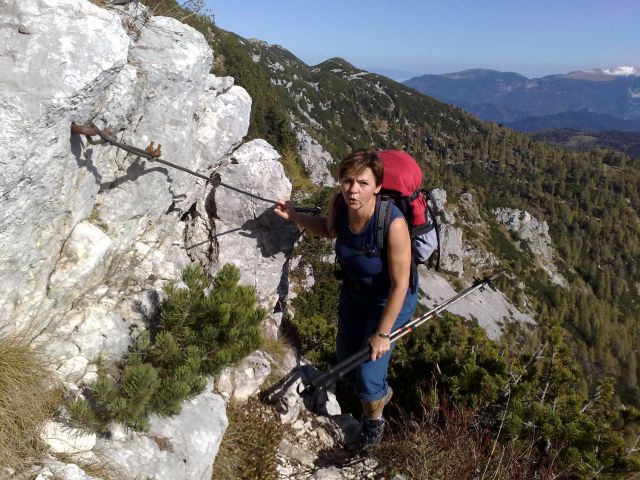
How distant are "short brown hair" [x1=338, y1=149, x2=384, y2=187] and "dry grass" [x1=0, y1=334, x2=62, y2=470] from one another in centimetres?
314

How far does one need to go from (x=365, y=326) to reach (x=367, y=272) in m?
1.04

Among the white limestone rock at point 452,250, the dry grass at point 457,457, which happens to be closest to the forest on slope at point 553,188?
the white limestone rock at point 452,250

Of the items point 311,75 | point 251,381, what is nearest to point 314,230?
point 251,381

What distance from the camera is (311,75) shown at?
198 m

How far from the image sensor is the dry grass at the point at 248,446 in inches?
188

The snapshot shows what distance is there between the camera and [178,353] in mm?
4152

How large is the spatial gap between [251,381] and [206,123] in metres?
3.73

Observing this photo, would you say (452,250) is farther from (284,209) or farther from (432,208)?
(432,208)

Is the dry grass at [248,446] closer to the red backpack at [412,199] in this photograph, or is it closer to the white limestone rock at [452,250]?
the red backpack at [412,199]

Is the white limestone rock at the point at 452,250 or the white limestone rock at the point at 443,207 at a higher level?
the white limestone rock at the point at 443,207

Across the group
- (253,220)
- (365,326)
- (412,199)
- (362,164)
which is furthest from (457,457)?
(253,220)

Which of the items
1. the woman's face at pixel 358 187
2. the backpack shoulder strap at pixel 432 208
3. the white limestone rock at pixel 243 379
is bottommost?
the white limestone rock at pixel 243 379

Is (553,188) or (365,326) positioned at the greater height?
(365,326)

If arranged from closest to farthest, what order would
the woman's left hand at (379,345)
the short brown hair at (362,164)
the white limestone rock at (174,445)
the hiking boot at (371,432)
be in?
the white limestone rock at (174,445)
the short brown hair at (362,164)
the woman's left hand at (379,345)
the hiking boot at (371,432)
